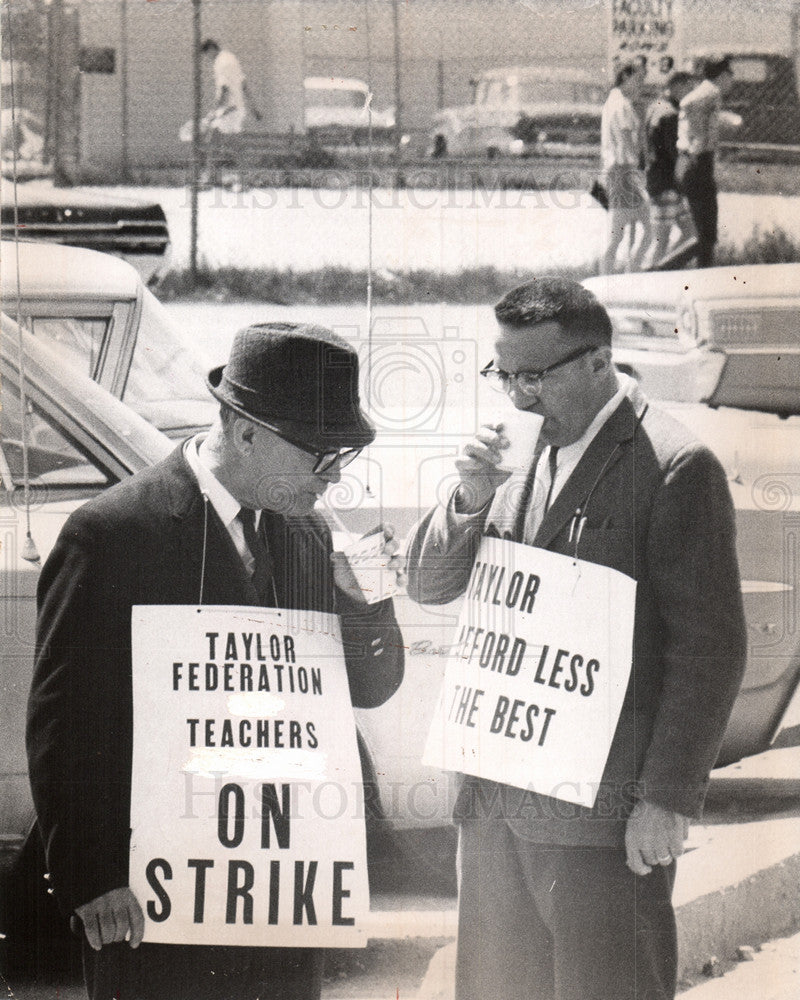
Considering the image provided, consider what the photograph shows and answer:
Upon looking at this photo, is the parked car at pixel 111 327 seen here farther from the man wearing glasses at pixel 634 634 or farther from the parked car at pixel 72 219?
the man wearing glasses at pixel 634 634

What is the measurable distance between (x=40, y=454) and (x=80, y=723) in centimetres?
85

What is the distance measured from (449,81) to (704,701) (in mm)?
2075

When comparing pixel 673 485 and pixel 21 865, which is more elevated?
pixel 673 485

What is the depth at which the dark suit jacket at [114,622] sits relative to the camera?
3.95 meters

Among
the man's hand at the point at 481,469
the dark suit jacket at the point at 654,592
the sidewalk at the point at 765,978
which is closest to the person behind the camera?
the dark suit jacket at the point at 654,592

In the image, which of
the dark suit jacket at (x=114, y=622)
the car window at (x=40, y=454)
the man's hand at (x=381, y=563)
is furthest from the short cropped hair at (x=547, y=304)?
the car window at (x=40, y=454)

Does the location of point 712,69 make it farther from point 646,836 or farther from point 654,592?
point 646,836

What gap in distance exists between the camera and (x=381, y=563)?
4.05m

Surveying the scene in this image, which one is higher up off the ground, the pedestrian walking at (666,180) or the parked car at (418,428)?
the pedestrian walking at (666,180)

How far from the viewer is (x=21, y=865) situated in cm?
411

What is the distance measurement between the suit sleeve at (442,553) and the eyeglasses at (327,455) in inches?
12.0

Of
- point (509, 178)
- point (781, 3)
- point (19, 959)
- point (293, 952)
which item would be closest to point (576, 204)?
point (509, 178)

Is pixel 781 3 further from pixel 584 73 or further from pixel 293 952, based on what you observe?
pixel 293 952

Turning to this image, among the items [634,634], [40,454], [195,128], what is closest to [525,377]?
[634,634]
